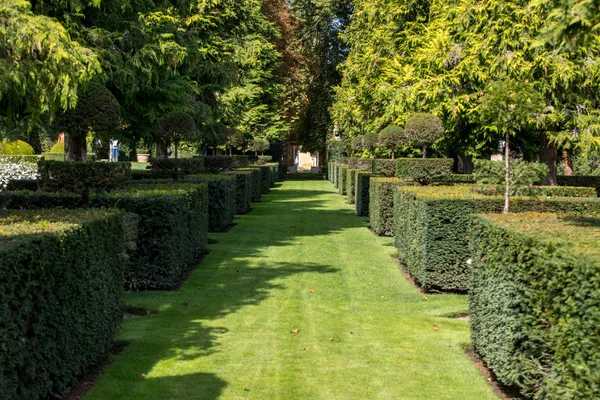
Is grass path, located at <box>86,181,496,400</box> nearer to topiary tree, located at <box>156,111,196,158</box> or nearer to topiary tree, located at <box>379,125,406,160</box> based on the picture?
topiary tree, located at <box>156,111,196,158</box>

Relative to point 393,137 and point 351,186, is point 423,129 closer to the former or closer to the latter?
point 393,137

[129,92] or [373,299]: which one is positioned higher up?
[129,92]

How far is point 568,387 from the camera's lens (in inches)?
221

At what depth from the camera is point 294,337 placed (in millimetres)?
9680

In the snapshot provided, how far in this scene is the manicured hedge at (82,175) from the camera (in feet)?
39.5

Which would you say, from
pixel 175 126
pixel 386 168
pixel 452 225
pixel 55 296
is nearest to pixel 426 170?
pixel 452 225

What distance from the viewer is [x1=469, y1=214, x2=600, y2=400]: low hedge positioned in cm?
522

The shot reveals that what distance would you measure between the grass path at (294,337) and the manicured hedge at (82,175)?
196cm

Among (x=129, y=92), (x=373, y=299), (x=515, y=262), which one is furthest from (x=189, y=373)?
(x=129, y=92)

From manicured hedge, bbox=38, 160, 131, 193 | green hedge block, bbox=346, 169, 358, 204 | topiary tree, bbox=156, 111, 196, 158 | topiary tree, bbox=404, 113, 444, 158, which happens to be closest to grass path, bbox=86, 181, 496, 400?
manicured hedge, bbox=38, 160, 131, 193

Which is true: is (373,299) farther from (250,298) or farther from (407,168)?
(407,168)

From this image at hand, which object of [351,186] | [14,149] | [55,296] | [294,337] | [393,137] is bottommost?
[294,337]

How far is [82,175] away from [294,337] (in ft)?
15.7

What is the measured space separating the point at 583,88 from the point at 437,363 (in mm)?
14512
